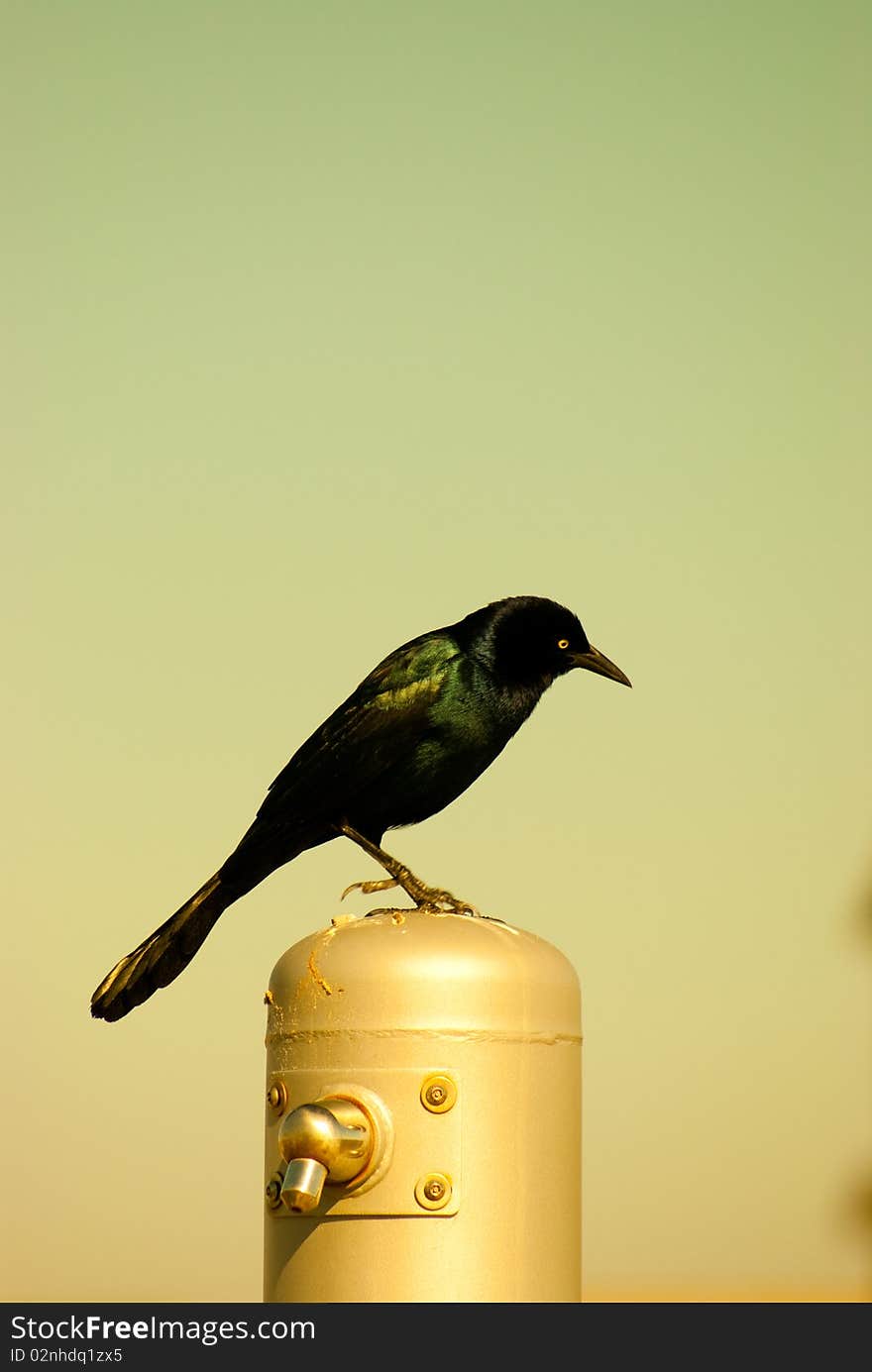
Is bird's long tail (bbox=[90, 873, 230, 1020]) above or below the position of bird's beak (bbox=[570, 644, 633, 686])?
below

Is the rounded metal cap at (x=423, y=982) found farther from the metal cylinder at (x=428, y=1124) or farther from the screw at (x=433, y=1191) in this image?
the screw at (x=433, y=1191)

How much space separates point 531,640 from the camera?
5.61 m

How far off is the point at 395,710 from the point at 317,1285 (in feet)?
7.40

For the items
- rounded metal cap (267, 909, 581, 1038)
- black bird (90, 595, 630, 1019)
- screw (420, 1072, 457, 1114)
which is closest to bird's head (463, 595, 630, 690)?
black bird (90, 595, 630, 1019)

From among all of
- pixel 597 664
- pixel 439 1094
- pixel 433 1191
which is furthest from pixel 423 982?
pixel 597 664

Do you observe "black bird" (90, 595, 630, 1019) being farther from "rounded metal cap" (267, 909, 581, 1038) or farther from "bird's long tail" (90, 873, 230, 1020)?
"rounded metal cap" (267, 909, 581, 1038)

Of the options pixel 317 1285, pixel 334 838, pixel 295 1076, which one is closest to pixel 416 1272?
pixel 317 1285

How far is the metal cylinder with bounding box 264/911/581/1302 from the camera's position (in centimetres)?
329

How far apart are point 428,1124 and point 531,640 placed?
252 centimetres

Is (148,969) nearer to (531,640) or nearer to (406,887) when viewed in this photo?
(406,887)

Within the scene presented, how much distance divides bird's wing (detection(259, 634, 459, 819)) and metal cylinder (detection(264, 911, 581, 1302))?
5.57 feet

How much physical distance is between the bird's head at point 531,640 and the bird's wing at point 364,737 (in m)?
0.16

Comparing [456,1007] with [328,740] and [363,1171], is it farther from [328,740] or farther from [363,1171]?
[328,740]
